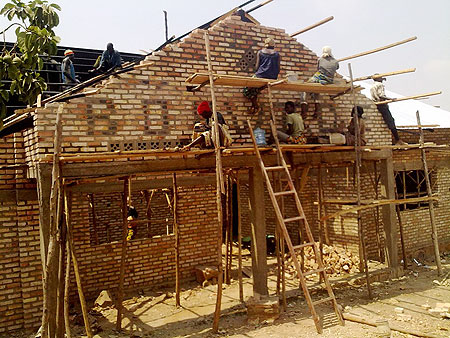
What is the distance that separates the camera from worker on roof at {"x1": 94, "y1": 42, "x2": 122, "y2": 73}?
9.65 m

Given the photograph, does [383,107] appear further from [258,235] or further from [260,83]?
[258,235]

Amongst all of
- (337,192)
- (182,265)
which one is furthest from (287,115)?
(182,265)

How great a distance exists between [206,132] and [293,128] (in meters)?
2.44

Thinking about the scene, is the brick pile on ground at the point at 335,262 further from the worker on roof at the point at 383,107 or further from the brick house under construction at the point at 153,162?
the worker on roof at the point at 383,107

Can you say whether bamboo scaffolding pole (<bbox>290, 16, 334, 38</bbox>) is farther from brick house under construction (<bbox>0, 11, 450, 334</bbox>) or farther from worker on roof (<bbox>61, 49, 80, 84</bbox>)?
worker on roof (<bbox>61, 49, 80, 84</bbox>)

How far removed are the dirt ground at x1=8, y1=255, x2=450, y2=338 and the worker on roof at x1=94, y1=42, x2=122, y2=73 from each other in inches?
227

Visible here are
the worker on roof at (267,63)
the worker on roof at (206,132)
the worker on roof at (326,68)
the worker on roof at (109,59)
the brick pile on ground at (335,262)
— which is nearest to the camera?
the worker on roof at (206,132)

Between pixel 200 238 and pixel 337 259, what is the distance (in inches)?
151

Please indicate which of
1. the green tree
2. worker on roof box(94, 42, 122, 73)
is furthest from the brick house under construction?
worker on roof box(94, 42, 122, 73)

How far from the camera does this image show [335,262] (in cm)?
1019

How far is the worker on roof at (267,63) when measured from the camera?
775 cm

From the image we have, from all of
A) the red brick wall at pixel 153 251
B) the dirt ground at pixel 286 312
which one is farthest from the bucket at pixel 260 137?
the dirt ground at pixel 286 312

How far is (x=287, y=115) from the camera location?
27.0 feet

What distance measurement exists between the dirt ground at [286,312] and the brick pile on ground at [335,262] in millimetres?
597
